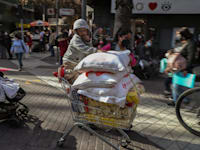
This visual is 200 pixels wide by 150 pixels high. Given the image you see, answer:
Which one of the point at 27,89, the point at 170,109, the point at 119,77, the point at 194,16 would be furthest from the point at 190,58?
the point at 194,16

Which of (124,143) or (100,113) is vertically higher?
(100,113)

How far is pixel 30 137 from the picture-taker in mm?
3490

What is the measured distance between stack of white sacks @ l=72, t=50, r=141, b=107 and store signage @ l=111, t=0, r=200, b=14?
37.1 ft

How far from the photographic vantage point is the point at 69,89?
282 cm

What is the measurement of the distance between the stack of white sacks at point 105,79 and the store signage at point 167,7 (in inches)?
445

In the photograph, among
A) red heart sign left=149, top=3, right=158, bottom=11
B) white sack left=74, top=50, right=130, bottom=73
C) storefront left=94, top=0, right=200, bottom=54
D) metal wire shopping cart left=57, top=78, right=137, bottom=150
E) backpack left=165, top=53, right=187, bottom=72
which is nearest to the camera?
white sack left=74, top=50, right=130, bottom=73

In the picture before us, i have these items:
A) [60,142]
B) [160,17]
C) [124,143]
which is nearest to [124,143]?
[124,143]

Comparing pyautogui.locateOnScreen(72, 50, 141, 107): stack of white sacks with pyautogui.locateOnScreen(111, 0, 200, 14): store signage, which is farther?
pyautogui.locateOnScreen(111, 0, 200, 14): store signage

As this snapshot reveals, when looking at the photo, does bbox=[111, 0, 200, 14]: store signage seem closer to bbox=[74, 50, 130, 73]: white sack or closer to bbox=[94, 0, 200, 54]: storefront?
bbox=[94, 0, 200, 54]: storefront

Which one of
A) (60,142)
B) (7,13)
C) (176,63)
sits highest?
(7,13)

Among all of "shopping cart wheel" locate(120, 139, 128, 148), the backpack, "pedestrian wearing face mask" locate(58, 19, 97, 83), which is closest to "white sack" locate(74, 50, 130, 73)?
"pedestrian wearing face mask" locate(58, 19, 97, 83)

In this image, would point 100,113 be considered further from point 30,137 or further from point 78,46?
point 30,137

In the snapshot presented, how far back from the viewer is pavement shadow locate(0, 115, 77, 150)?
3.22m

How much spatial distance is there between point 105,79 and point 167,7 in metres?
11.6
